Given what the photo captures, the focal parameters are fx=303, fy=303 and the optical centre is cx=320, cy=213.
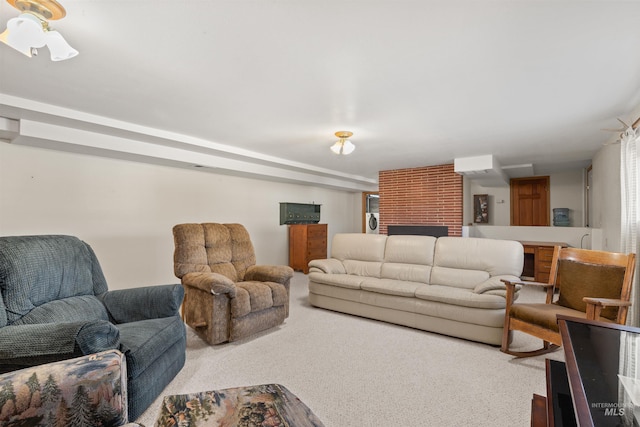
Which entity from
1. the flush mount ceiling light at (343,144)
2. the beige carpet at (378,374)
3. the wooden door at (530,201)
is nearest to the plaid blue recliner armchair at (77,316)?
the beige carpet at (378,374)

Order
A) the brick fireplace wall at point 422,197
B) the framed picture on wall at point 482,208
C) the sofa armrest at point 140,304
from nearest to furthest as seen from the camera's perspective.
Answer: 1. the sofa armrest at point 140,304
2. the brick fireplace wall at point 422,197
3. the framed picture on wall at point 482,208

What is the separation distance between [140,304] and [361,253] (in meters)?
2.85

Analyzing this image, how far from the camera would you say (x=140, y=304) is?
226cm

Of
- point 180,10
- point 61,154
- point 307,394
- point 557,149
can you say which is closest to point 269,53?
point 180,10

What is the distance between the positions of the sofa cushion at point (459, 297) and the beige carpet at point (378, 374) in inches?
15.1

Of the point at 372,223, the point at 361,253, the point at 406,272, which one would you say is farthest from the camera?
the point at 372,223

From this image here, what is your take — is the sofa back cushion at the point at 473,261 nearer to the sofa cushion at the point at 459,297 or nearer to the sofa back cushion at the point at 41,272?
the sofa cushion at the point at 459,297

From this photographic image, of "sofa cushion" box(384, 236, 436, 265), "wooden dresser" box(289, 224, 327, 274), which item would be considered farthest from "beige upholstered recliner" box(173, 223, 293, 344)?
"wooden dresser" box(289, 224, 327, 274)

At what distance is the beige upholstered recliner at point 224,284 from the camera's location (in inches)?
111

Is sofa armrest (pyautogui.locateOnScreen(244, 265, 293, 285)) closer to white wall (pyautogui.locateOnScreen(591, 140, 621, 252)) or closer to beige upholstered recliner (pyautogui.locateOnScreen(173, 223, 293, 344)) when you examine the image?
beige upholstered recliner (pyautogui.locateOnScreen(173, 223, 293, 344))

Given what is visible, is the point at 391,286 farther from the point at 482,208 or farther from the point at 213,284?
the point at 482,208

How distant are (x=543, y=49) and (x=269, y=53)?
1.73 metres

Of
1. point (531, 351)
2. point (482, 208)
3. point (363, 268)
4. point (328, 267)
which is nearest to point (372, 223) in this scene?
point (482, 208)

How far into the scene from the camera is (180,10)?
156cm
